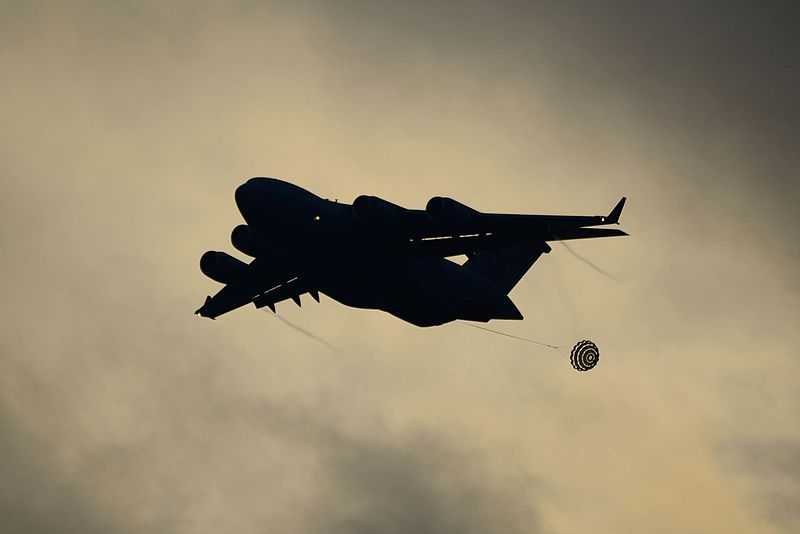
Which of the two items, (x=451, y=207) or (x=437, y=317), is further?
(x=437, y=317)

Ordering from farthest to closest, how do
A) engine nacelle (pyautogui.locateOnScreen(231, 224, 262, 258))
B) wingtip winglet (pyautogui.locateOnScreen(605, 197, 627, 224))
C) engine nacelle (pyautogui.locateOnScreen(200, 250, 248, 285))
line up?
engine nacelle (pyautogui.locateOnScreen(200, 250, 248, 285))
engine nacelle (pyautogui.locateOnScreen(231, 224, 262, 258))
wingtip winglet (pyautogui.locateOnScreen(605, 197, 627, 224))

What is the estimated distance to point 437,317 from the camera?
140ft

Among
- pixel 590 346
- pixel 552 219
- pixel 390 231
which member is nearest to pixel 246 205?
pixel 390 231

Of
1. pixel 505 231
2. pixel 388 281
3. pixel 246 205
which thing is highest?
pixel 505 231

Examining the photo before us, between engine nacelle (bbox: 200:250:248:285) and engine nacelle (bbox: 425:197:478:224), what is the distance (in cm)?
1255

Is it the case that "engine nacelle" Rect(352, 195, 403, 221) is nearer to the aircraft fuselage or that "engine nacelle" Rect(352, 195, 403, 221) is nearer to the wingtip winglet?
the aircraft fuselage

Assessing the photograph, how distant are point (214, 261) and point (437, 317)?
1139cm

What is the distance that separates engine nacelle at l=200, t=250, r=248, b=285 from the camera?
44562 mm

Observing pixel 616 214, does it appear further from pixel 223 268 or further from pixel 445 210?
pixel 223 268

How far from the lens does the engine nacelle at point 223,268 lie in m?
44.6

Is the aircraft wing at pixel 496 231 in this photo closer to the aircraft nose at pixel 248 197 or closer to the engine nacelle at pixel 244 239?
the aircraft nose at pixel 248 197

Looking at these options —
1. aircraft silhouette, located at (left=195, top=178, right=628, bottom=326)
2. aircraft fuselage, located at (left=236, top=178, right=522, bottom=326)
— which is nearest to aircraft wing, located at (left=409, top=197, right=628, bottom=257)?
aircraft silhouette, located at (left=195, top=178, right=628, bottom=326)

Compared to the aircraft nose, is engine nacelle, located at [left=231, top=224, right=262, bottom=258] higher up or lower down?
higher up

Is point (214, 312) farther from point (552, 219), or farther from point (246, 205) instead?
point (552, 219)
